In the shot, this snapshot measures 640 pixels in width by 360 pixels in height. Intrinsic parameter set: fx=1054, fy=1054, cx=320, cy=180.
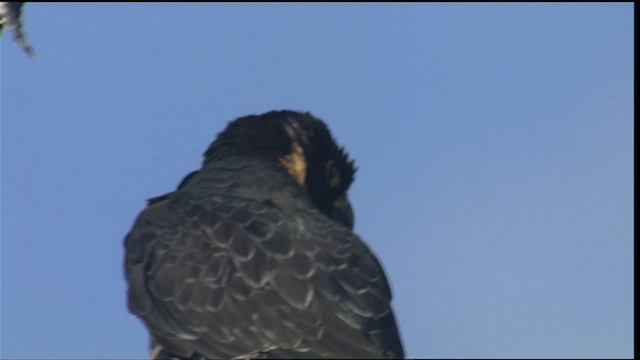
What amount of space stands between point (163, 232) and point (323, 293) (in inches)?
47.7

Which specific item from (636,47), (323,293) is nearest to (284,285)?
(323,293)

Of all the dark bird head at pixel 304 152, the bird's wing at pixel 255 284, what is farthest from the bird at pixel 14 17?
the dark bird head at pixel 304 152

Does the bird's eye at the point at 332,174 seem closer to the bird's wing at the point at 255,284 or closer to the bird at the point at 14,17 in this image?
the bird's wing at the point at 255,284

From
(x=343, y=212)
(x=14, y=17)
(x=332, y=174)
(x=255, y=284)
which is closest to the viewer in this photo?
(x=14, y=17)

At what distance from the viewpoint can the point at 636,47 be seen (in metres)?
8.59

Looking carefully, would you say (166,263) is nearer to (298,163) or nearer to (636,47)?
(298,163)

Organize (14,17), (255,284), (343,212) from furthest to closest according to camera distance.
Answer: (343,212), (255,284), (14,17)

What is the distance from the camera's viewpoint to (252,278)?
19.4 ft

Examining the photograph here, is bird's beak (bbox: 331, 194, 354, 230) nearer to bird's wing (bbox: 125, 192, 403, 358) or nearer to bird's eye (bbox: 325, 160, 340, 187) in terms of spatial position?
bird's eye (bbox: 325, 160, 340, 187)

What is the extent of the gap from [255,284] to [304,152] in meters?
2.06

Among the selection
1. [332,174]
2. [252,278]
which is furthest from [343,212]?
[252,278]

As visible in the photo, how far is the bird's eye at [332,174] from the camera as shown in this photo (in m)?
7.79

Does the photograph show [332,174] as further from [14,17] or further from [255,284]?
[14,17]

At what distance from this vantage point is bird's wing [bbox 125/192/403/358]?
221 inches
